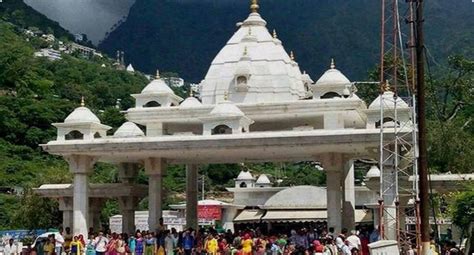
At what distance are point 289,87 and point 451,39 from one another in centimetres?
6819

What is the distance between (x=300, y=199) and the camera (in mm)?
40000

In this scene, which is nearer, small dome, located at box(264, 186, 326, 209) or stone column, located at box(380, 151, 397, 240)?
stone column, located at box(380, 151, 397, 240)

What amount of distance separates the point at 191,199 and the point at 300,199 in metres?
11.5

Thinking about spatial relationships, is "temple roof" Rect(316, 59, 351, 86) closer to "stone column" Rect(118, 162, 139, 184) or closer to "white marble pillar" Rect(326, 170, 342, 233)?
"white marble pillar" Rect(326, 170, 342, 233)

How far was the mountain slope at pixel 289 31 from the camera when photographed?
10006 cm

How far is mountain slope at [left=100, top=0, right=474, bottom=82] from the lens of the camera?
100 meters

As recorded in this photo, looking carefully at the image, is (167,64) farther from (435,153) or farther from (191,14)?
(435,153)

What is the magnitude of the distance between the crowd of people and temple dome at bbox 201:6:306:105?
5777 mm

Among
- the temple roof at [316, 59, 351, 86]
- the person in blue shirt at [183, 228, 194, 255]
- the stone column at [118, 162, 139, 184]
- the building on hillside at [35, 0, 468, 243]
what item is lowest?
the person in blue shirt at [183, 228, 194, 255]

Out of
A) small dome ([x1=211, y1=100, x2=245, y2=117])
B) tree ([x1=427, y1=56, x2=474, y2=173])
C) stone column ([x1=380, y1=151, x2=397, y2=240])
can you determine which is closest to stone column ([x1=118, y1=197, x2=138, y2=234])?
small dome ([x1=211, y1=100, x2=245, y2=117])

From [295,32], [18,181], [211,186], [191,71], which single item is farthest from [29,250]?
[191,71]

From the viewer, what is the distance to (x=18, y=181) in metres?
55.0

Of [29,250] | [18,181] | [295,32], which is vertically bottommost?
[29,250]

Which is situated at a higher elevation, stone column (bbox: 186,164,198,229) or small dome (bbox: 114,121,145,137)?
small dome (bbox: 114,121,145,137)
